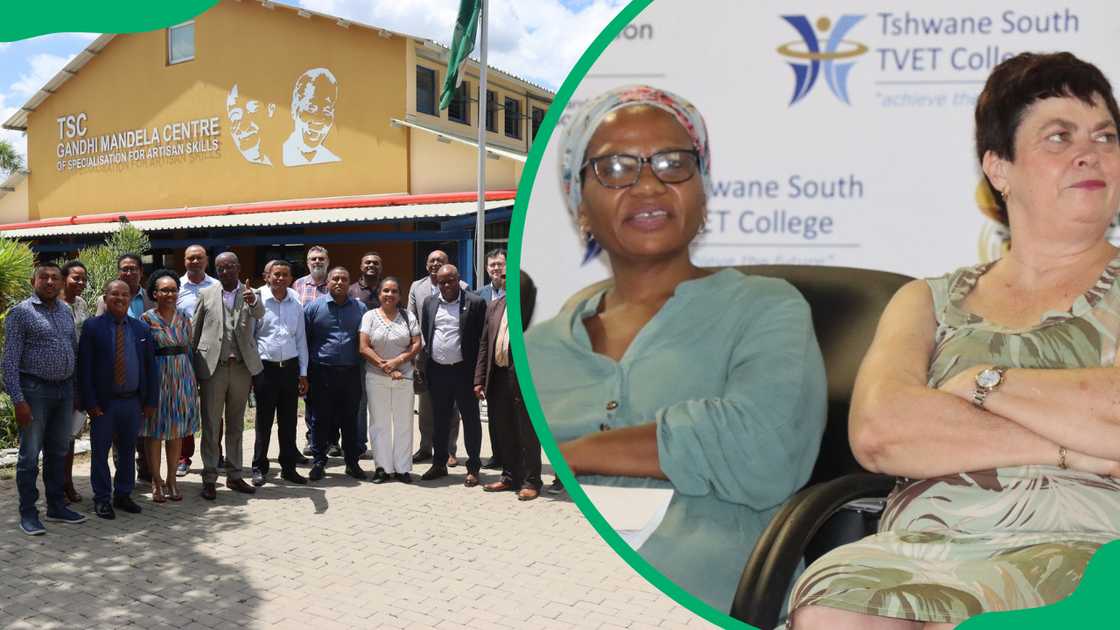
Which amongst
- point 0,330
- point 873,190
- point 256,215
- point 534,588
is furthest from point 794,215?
point 256,215

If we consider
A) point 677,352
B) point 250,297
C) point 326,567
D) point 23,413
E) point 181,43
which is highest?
point 181,43

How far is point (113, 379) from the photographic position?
17.4ft

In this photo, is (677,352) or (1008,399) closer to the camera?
(1008,399)

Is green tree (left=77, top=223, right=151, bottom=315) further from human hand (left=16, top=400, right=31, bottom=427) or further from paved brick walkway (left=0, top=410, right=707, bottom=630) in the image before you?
human hand (left=16, top=400, right=31, bottom=427)

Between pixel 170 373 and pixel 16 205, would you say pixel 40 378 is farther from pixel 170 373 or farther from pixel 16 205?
pixel 16 205

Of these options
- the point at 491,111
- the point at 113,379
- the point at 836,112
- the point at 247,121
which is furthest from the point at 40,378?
the point at 491,111

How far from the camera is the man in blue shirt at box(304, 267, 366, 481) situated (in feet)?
21.2

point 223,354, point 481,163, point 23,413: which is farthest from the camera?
point 481,163

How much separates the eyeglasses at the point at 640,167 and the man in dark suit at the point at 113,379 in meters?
4.18

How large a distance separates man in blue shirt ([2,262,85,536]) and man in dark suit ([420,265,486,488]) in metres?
2.39

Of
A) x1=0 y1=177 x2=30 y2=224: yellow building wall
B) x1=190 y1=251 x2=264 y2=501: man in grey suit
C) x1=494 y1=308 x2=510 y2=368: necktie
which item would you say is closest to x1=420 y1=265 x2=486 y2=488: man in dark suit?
x1=494 y1=308 x2=510 y2=368: necktie

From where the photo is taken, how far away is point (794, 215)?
221 centimetres

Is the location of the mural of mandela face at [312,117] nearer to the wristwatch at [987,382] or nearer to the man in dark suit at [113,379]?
the man in dark suit at [113,379]

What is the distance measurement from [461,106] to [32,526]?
1318 cm
